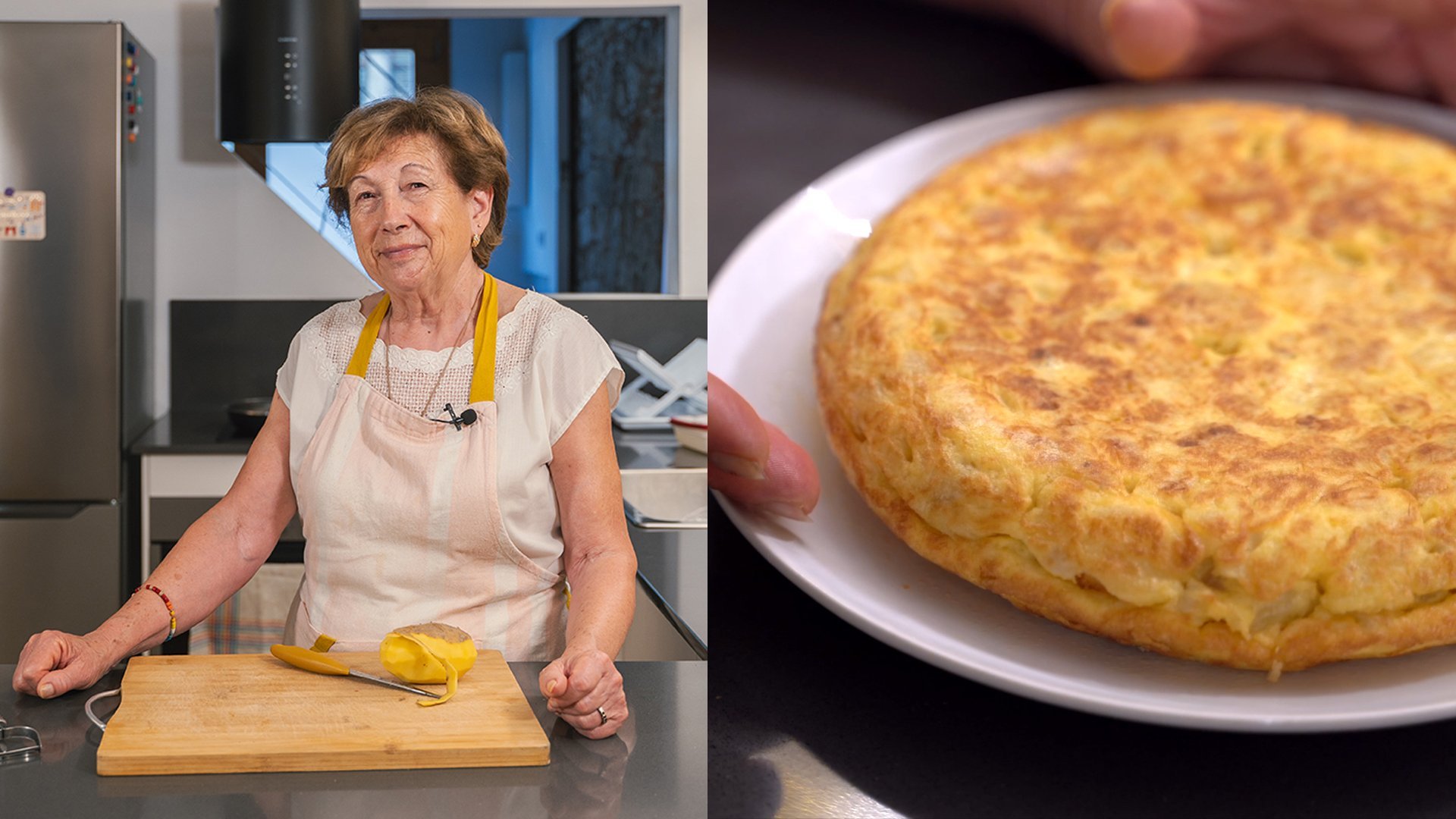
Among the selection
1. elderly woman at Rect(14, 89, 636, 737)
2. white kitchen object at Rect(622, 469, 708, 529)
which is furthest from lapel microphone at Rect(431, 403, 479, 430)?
white kitchen object at Rect(622, 469, 708, 529)

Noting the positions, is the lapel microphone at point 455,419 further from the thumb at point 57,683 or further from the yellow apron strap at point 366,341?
the thumb at point 57,683

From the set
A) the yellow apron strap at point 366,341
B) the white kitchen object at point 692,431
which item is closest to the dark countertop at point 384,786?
the yellow apron strap at point 366,341

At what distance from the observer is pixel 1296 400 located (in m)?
0.57

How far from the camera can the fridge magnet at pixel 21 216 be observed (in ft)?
4.81

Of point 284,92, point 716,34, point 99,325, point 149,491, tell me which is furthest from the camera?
point 99,325

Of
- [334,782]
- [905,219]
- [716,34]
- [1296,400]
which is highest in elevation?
[716,34]

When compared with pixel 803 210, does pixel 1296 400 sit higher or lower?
lower

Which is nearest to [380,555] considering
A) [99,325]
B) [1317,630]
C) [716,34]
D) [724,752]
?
[724,752]

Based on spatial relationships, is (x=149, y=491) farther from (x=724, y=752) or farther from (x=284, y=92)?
(x=724, y=752)

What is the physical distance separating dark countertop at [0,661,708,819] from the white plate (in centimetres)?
12

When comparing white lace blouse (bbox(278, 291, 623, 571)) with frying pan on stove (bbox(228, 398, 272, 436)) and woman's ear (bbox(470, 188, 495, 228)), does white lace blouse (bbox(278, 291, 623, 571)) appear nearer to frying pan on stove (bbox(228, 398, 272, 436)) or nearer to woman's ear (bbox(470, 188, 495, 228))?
woman's ear (bbox(470, 188, 495, 228))

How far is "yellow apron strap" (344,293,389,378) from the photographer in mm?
640

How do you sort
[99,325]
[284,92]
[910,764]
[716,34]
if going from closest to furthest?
1. [910,764]
2. [284,92]
3. [716,34]
4. [99,325]

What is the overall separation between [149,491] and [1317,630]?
1134mm
